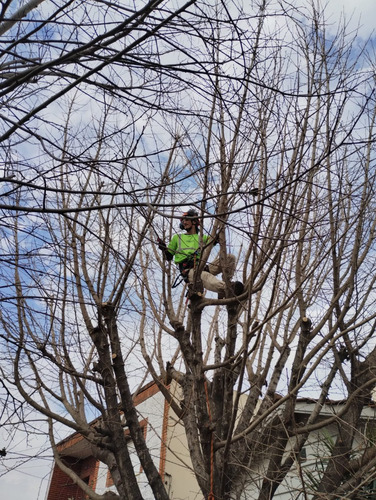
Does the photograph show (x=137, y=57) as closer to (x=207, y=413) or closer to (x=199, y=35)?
(x=199, y=35)

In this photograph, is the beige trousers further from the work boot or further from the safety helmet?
the safety helmet

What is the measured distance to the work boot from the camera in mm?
5621

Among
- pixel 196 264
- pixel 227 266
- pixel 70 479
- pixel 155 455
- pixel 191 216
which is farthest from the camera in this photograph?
pixel 70 479

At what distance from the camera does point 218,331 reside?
6809 millimetres

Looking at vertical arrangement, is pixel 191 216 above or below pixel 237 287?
below

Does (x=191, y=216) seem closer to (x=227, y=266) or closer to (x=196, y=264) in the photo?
(x=227, y=266)

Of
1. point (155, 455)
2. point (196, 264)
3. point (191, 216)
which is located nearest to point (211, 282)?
point (196, 264)

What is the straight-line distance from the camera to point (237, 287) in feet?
18.5


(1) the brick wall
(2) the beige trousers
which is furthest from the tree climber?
(1) the brick wall

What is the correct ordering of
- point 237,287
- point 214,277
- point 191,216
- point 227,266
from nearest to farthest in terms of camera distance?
point 191,216 < point 237,287 < point 227,266 < point 214,277

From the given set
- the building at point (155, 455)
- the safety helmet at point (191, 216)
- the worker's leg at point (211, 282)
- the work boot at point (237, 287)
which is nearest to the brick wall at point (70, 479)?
the building at point (155, 455)

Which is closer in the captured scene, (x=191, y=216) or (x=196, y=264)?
(x=191, y=216)

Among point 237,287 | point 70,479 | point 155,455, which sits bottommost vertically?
point 155,455

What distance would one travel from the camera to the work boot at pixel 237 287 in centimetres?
562
